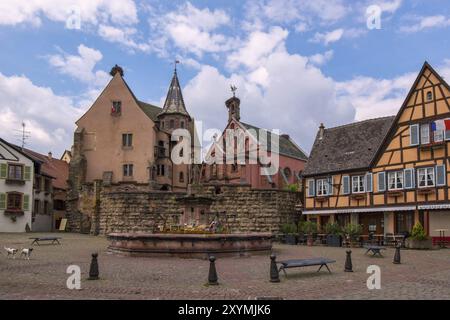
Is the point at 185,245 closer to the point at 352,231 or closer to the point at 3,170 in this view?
the point at 352,231

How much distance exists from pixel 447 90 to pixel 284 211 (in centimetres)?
1406

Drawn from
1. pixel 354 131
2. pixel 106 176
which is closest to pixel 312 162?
pixel 354 131

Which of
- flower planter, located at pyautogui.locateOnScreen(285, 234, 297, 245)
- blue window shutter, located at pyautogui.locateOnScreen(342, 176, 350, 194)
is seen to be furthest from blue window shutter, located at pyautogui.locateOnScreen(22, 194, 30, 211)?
blue window shutter, located at pyautogui.locateOnScreen(342, 176, 350, 194)

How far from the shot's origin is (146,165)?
48312mm

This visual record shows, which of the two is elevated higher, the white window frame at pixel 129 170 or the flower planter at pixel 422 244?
the white window frame at pixel 129 170

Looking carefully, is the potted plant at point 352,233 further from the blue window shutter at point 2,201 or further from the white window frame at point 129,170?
the blue window shutter at point 2,201

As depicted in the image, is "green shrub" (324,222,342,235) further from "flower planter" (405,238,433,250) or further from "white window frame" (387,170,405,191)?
"flower planter" (405,238,433,250)

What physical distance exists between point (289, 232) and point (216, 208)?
5.74 meters

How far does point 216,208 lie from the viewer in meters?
35.5


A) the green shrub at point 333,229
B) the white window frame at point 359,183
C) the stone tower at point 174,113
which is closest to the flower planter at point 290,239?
the green shrub at point 333,229

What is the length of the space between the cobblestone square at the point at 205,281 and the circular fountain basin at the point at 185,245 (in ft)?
4.03

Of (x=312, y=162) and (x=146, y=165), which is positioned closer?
(x=312, y=162)

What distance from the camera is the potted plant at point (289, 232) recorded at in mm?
32406
